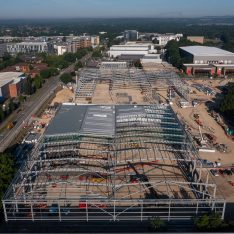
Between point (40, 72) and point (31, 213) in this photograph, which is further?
point (40, 72)

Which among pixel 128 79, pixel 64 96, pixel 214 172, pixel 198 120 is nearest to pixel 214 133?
pixel 198 120

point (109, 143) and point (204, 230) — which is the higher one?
point (109, 143)

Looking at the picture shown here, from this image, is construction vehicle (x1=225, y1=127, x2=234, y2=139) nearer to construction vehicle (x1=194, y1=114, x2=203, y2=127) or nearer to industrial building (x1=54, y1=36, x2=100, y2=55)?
construction vehicle (x1=194, y1=114, x2=203, y2=127)

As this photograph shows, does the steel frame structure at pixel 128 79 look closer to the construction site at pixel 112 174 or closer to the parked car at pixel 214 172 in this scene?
the construction site at pixel 112 174

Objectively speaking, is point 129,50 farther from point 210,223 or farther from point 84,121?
point 210,223

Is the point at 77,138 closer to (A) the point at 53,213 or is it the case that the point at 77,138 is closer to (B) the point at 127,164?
(B) the point at 127,164

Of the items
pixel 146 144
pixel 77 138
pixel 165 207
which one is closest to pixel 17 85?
pixel 77 138
